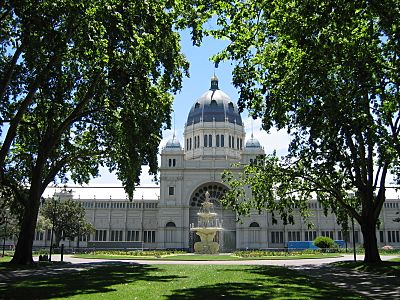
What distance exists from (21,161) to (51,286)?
21.5 m

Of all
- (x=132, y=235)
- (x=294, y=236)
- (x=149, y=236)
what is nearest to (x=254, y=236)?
(x=294, y=236)

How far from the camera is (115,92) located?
22859mm

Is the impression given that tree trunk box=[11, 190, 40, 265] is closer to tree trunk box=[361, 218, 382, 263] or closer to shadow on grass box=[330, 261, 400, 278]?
shadow on grass box=[330, 261, 400, 278]

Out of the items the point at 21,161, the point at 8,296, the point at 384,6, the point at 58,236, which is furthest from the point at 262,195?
the point at 58,236

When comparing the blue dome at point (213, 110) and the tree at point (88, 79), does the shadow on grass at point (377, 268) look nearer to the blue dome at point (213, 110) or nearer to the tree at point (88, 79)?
the tree at point (88, 79)

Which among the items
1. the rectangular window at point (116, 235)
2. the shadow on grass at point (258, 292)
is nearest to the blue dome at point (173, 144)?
the rectangular window at point (116, 235)

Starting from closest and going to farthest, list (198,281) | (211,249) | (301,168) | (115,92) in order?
(198,281) → (115,92) → (301,168) → (211,249)

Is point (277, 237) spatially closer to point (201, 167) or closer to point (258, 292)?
point (201, 167)

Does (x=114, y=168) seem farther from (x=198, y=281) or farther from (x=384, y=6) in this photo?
(x=384, y=6)

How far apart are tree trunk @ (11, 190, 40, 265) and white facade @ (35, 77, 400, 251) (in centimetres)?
5043

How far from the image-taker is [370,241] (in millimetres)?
30859

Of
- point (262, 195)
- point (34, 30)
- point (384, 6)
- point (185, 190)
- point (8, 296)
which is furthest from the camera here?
point (185, 190)

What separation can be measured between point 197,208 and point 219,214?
4.67 meters

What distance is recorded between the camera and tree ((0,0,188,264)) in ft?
60.8
